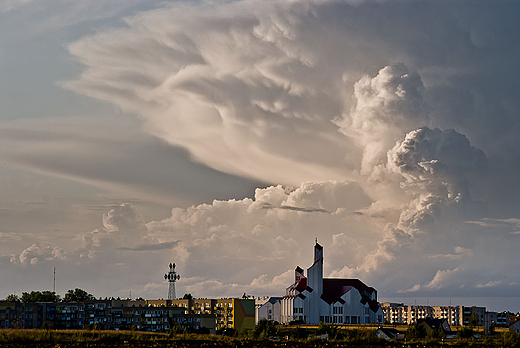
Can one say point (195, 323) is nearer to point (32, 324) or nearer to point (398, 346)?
point (32, 324)

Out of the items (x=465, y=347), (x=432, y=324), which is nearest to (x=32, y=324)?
(x=432, y=324)

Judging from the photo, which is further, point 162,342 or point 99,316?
point 99,316

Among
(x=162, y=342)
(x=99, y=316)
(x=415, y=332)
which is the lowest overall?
(x=99, y=316)

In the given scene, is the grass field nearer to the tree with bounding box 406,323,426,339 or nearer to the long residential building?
the tree with bounding box 406,323,426,339

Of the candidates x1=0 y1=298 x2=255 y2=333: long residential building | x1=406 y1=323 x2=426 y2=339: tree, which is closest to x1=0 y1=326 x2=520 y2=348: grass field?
x1=406 y1=323 x2=426 y2=339: tree

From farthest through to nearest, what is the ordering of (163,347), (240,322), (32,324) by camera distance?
(240,322), (32,324), (163,347)

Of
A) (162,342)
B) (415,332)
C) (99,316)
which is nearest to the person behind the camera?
(162,342)

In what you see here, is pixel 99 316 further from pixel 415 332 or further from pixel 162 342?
pixel 162 342

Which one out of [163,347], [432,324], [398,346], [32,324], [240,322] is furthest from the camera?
[240,322]

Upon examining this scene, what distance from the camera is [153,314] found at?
181625 mm

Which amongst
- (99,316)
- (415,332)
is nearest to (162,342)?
(415,332)

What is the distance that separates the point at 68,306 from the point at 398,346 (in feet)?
374

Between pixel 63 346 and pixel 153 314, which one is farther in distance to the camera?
pixel 153 314

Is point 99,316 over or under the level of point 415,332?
under
